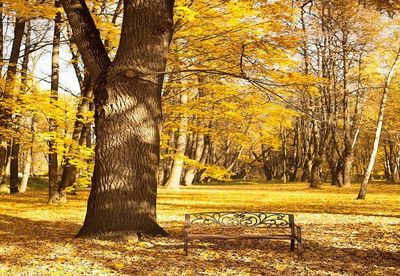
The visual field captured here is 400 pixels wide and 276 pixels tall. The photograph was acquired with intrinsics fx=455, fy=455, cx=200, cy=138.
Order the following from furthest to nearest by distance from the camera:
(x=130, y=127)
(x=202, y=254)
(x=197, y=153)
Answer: (x=197, y=153) → (x=130, y=127) → (x=202, y=254)

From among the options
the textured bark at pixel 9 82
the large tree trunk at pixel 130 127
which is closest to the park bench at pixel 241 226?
the large tree trunk at pixel 130 127

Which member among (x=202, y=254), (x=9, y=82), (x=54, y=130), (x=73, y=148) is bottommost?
(x=202, y=254)

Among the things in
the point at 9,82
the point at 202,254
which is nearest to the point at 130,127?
the point at 202,254

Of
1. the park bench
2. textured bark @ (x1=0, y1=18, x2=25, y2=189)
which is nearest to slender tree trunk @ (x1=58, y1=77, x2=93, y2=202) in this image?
textured bark @ (x1=0, y1=18, x2=25, y2=189)

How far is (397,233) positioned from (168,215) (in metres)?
5.51

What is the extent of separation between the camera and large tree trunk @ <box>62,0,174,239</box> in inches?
274

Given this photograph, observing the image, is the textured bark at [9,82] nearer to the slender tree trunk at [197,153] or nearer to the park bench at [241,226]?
the park bench at [241,226]

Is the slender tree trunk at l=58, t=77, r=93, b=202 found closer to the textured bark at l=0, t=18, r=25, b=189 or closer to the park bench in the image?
the textured bark at l=0, t=18, r=25, b=189

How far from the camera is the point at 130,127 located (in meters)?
7.09

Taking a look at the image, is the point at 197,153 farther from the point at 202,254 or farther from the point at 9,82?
the point at 202,254

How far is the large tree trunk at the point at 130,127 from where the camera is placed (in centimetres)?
697

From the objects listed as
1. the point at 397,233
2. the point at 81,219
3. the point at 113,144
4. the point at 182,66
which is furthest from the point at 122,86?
the point at 182,66

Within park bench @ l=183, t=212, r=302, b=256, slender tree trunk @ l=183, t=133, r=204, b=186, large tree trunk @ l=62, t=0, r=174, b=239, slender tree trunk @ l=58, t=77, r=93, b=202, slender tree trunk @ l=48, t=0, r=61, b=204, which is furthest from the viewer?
slender tree trunk @ l=183, t=133, r=204, b=186

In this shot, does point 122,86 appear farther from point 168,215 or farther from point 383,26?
point 383,26
